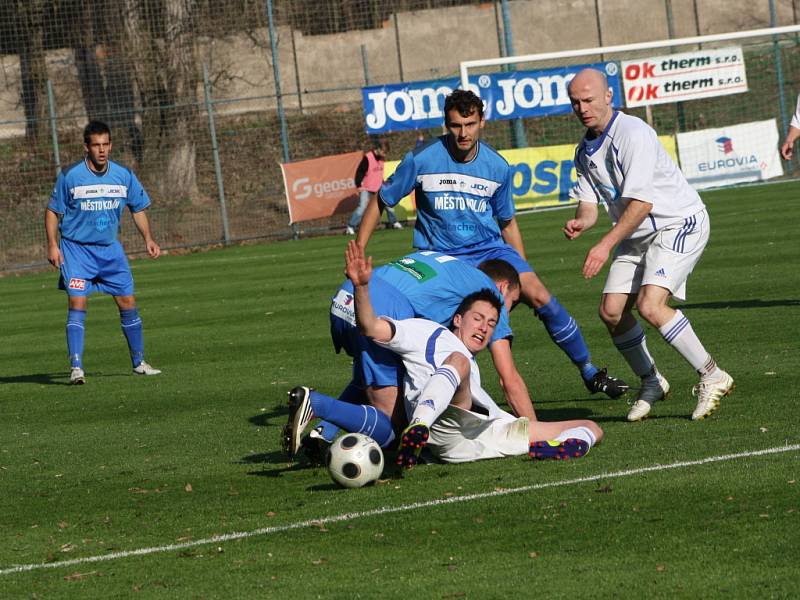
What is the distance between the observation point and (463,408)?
6.74 m

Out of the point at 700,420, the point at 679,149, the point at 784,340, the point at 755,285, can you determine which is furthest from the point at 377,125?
the point at 700,420

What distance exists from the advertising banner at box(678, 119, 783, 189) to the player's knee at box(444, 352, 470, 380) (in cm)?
2231

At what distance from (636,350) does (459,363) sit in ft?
6.51

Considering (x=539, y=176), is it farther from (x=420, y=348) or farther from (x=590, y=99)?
(x=420, y=348)

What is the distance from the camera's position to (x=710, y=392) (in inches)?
297

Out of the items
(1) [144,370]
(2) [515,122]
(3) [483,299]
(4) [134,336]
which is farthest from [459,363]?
(2) [515,122]

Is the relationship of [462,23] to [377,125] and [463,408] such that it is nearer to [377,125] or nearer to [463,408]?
[377,125]

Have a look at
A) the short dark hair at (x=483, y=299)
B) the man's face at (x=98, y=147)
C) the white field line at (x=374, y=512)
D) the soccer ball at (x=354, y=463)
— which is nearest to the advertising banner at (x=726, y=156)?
the man's face at (x=98, y=147)

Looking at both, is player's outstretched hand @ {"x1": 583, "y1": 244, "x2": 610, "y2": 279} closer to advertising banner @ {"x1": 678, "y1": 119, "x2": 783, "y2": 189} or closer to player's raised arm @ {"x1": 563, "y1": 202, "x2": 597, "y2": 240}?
player's raised arm @ {"x1": 563, "y1": 202, "x2": 597, "y2": 240}

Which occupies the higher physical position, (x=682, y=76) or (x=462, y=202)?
(x=682, y=76)

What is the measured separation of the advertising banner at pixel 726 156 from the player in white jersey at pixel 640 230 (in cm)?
2055

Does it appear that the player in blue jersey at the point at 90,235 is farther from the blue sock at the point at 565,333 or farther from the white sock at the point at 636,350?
the white sock at the point at 636,350

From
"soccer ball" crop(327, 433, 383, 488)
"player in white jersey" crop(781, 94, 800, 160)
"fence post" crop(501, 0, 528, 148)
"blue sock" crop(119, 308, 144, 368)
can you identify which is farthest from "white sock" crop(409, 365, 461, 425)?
"fence post" crop(501, 0, 528, 148)

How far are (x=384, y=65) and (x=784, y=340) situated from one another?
25.1m
